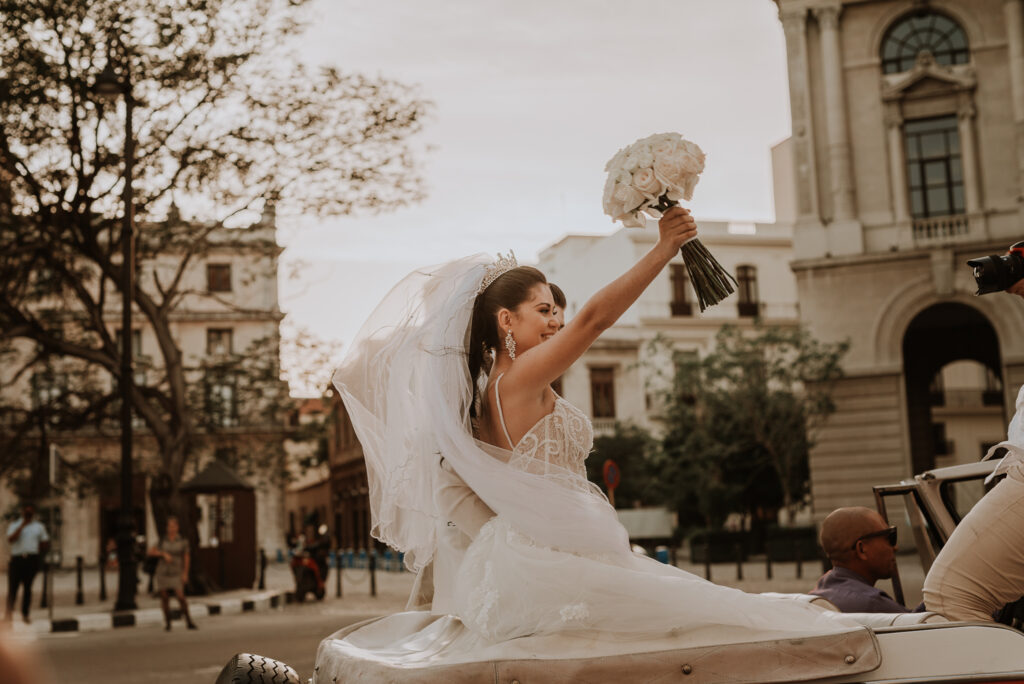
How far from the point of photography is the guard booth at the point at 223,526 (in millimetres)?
27984

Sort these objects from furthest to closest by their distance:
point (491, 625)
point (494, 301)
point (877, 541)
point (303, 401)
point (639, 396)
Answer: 1. point (639, 396)
2. point (303, 401)
3. point (877, 541)
4. point (494, 301)
5. point (491, 625)

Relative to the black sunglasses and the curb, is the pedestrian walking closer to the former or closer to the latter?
the curb

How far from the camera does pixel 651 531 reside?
4362cm

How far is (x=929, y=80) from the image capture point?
35625 mm

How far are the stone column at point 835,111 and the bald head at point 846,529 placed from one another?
32.8 metres

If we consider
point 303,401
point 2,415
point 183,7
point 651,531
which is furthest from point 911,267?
point 2,415

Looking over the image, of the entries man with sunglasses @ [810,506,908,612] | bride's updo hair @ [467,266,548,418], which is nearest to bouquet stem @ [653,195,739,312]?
bride's updo hair @ [467,266,548,418]

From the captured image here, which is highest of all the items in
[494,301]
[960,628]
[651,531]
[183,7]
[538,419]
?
[183,7]

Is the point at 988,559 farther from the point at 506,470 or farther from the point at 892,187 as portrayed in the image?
the point at 892,187

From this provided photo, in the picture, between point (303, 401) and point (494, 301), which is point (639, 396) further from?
point (494, 301)

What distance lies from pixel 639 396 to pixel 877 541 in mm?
56792

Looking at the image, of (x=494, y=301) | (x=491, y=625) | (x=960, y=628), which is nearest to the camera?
(x=960, y=628)

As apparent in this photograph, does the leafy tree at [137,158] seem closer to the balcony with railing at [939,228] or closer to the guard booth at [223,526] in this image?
the guard booth at [223,526]

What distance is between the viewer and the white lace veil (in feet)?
11.8
